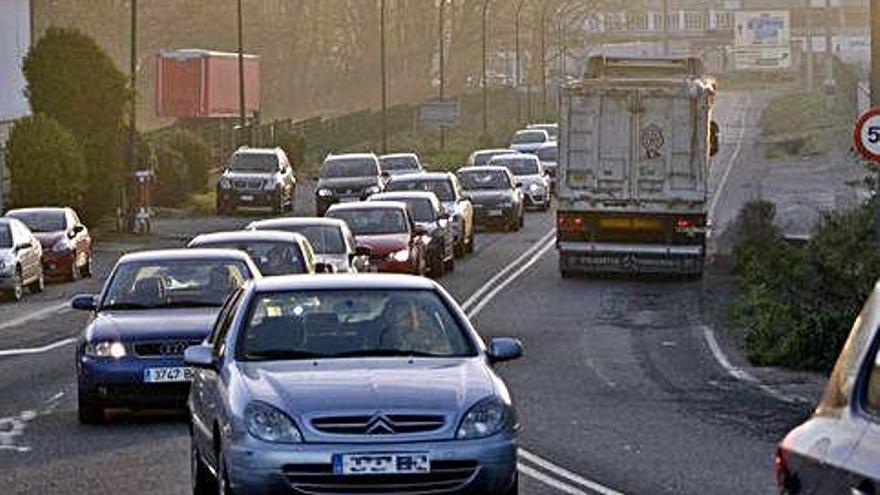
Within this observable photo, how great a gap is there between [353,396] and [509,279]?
26.7m

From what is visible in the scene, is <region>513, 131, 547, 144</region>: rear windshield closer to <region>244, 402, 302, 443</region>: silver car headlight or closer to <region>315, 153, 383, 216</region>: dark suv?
<region>315, 153, 383, 216</region>: dark suv

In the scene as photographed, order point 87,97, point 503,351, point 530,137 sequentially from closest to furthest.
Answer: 1. point 503,351
2. point 87,97
3. point 530,137

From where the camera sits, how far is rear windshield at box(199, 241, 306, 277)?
2341cm

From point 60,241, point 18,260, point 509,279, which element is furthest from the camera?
point 60,241

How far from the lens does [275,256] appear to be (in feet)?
77.7

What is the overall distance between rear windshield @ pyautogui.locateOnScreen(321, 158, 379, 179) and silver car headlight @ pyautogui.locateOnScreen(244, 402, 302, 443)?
47.0 metres

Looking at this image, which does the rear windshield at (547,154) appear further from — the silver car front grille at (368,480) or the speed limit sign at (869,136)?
the silver car front grille at (368,480)

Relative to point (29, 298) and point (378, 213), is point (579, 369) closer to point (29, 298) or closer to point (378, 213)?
point (378, 213)

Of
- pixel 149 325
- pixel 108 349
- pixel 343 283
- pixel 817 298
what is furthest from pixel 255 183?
pixel 343 283

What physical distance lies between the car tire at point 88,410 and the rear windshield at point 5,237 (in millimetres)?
19629

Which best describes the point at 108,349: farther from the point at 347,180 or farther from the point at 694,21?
Answer: the point at 694,21

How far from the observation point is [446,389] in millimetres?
11484

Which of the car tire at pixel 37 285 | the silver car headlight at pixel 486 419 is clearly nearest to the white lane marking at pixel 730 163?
the car tire at pixel 37 285

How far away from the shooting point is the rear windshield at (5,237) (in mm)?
37241
